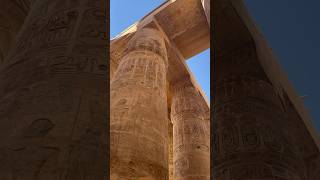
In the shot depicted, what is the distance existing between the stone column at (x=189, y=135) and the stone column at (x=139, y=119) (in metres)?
2.05

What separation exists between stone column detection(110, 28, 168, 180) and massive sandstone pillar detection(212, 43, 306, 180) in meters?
2.33

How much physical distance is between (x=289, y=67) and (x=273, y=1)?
6.49 ft

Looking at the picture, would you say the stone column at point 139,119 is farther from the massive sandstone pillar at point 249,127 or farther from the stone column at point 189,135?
the massive sandstone pillar at point 249,127

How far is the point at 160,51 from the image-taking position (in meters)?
11.3

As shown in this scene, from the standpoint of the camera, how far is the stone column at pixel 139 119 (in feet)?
24.2
